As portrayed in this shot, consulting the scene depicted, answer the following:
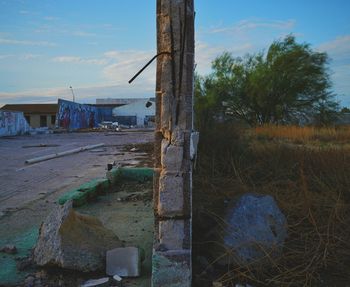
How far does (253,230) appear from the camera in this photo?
393 cm

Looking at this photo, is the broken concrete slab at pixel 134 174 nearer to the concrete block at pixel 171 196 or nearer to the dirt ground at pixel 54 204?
the dirt ground at pixel 54 204

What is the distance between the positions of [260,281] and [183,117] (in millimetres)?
1522

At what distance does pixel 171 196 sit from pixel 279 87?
2723 cm

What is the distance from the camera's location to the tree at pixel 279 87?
1122 inches

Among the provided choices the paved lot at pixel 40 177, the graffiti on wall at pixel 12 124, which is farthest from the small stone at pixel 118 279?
the graffiti on wall at pixel 12 124

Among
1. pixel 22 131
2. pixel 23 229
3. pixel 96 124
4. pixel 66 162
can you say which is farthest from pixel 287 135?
pixel 96 124

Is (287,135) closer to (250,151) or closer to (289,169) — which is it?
(250,151)

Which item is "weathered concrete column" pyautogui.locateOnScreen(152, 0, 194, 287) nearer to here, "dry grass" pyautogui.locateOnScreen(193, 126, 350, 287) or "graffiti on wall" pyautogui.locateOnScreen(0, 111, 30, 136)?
"dry grass" pyautogui.locateOnScreen(193, 126, 350, 287)

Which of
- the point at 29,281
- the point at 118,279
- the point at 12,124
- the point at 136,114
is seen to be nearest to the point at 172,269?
the point at 118,279

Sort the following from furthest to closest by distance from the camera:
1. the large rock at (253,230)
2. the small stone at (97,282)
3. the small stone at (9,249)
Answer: the small stone at (9,249), the large rock at (253,230), the small stone at (97,282)

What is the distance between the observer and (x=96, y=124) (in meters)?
62.8

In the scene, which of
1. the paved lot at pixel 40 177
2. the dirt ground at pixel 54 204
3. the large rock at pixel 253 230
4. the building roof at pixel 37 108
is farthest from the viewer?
the building roof at pixel 37 108

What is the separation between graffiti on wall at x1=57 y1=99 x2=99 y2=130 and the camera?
1959 inches

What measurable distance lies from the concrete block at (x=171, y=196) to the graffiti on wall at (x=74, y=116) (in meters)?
46.3
